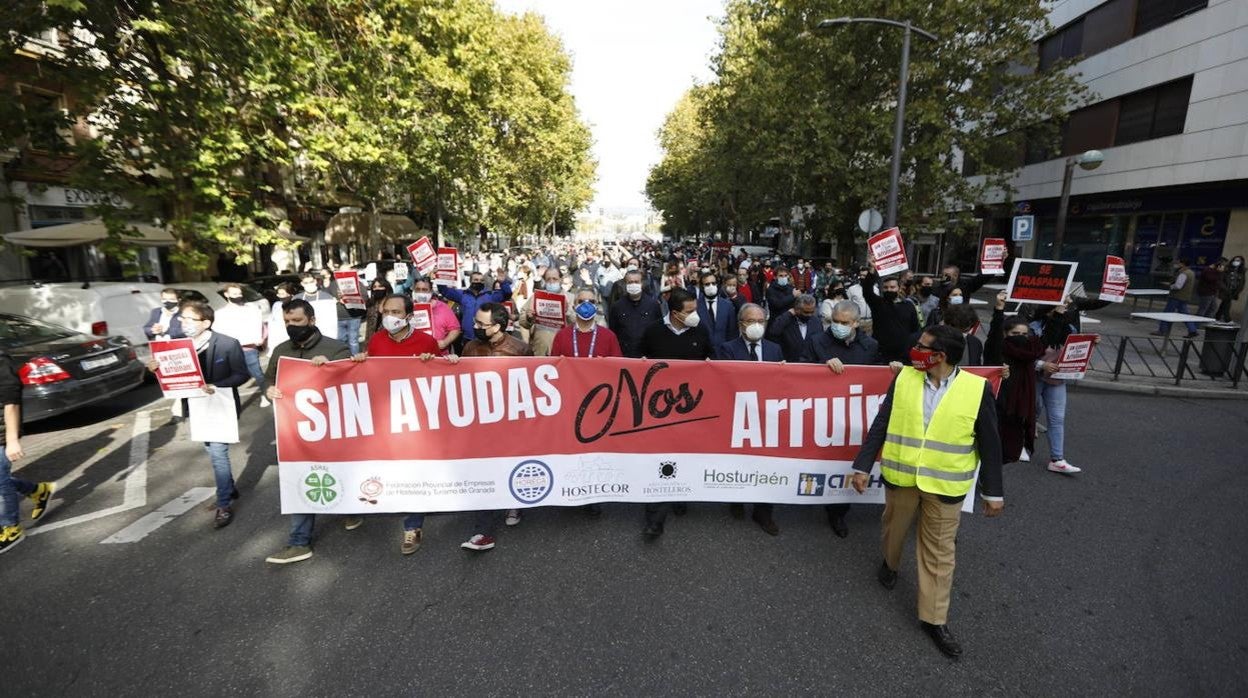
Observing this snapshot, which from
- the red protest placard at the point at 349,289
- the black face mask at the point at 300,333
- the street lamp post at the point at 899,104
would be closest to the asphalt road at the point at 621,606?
the black face mask at the point at 300,333

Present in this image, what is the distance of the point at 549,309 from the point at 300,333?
3.41 metres

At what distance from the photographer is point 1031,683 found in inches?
115

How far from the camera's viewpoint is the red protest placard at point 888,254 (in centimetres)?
817

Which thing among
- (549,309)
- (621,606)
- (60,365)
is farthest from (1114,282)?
(60,365)

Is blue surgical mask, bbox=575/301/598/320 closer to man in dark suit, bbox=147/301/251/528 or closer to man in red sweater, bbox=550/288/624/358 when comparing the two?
man in red sweater, bbox=550/288/624/358

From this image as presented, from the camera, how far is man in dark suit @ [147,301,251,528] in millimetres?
4395

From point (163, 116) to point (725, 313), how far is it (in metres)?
9.91

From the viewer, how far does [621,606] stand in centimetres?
352

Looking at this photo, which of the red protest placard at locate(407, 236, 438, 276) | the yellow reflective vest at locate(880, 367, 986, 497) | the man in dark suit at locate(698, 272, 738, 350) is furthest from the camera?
the red protest placard at locate(407, 236, 438, 276)

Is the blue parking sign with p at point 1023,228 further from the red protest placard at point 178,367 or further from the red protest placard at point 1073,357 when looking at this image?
the red protest placard at point 178,367

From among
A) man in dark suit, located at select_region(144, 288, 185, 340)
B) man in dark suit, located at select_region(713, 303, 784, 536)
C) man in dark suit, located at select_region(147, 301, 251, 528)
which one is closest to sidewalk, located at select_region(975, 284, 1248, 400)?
man in dark suit, located at select_region(713, 303, 784, 536)

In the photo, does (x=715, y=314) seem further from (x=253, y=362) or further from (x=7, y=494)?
(x=7, y=494)

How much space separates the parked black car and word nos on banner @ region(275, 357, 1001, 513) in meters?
4.77

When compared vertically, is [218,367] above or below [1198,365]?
above
